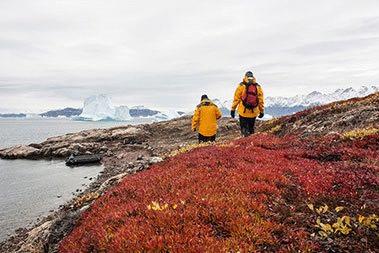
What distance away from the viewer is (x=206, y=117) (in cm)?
2514

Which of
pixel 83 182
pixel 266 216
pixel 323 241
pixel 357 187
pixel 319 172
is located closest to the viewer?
pixel 323 241

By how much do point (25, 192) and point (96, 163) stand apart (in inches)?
578

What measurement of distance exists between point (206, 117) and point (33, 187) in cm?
1720

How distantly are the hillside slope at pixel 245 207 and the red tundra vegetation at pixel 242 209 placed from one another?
0.02 metres

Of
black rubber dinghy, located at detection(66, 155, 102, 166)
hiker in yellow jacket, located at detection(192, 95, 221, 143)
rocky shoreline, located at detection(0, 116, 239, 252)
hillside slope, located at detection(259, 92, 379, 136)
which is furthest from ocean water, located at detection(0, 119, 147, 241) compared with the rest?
hillside slope, located at detection(259, 92, 379, 136)

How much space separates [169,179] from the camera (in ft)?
42.5

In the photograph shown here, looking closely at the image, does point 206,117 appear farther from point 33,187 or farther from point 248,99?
point 33,187

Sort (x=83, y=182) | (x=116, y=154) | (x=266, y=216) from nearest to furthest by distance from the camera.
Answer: (x=266, y=216), (x=83, y=182), (x=116, y=154)

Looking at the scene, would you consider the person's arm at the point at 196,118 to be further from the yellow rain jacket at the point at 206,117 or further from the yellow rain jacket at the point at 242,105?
the yellow rain jacket at the point at 242,105

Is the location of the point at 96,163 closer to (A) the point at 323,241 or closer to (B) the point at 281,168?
(B) the point at 281,168

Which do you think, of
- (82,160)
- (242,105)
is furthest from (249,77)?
(82,160)

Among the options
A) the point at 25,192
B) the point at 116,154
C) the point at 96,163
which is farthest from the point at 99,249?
the point at 116,154

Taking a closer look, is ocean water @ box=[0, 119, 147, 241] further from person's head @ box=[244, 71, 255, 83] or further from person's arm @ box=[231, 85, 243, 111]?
person's head @ box=[244, 71, 255, 83]

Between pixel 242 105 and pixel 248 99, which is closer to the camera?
pixel 248 99
